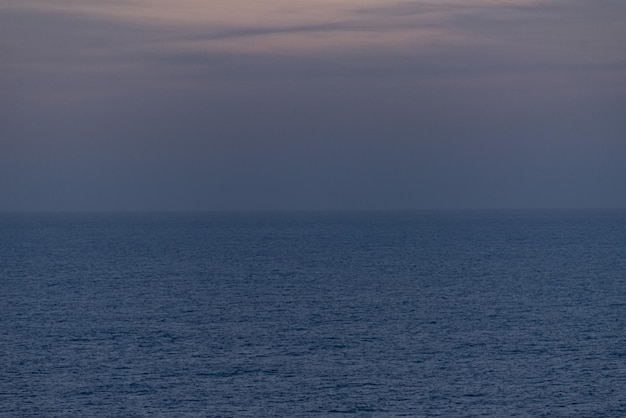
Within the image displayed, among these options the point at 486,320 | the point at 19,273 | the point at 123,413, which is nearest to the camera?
the point at 123,413

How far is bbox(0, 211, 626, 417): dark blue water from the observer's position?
5406cm

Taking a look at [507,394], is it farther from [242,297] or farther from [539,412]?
[242,297]

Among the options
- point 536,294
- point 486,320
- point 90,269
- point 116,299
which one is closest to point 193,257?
point 90,269

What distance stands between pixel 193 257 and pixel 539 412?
12165 centimetres

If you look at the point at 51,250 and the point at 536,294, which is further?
the point at 51,250

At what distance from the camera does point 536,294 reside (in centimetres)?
10394

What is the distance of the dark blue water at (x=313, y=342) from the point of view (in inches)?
2128

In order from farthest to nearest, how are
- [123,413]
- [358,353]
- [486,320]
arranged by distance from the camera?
[486,320], [358,353], [123,413]

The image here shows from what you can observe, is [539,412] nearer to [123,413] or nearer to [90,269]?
[123,413]

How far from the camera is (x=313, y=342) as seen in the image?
71.9 meters

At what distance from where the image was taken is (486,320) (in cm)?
8381

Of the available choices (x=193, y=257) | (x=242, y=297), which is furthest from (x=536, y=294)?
(x=193, y=257)

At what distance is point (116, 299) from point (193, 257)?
223 feet

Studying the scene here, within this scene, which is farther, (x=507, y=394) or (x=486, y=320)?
(x=486, y=320)
